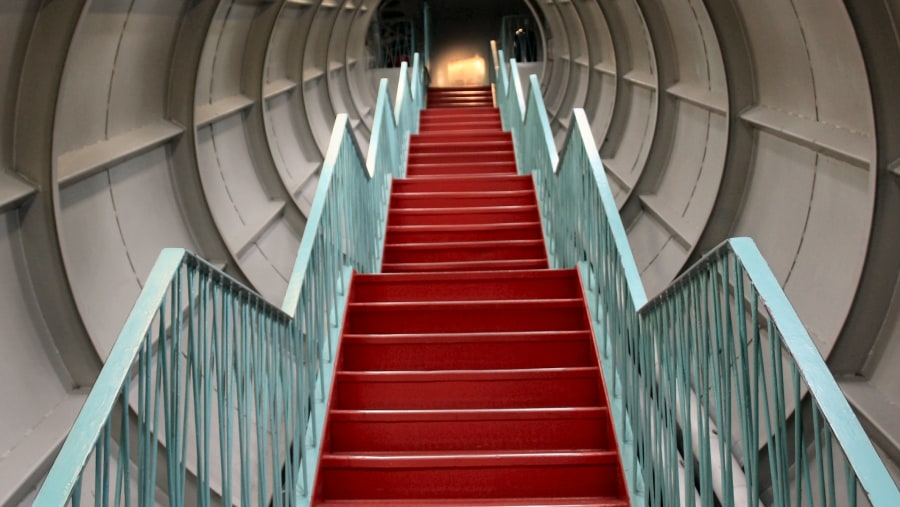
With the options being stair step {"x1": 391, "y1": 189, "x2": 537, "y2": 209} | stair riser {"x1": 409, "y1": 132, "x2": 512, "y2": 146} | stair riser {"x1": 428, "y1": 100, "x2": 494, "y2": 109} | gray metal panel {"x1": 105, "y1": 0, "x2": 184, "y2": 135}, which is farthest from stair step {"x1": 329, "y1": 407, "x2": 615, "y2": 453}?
stair riser {"x1": 428, "y1": 100, "x2": 494, "y2": 109}

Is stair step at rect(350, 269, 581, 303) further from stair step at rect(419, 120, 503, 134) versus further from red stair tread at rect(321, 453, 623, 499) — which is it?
stair step at rect(419, 120, 503, 134)

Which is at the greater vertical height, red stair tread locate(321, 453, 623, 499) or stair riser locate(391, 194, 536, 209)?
stair riser locate(391, 194, 536, 209)

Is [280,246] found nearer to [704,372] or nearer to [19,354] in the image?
[19,354]

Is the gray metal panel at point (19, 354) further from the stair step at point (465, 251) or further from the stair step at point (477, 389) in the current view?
the stair step at point (465, 251)

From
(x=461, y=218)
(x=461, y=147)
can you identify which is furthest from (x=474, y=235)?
Result: (x=461, y=147)

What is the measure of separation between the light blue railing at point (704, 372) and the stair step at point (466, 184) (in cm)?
178

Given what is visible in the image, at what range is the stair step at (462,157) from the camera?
993cm

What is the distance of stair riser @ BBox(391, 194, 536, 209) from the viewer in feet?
24.8

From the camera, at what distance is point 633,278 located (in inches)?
143

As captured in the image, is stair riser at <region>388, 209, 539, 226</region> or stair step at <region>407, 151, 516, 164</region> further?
stair step at <region>407, 151, 516, 164</region>

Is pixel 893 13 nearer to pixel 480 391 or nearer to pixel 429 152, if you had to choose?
pixel 480 391

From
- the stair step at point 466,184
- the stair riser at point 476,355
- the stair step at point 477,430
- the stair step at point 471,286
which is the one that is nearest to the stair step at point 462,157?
the stair step at point 466,184

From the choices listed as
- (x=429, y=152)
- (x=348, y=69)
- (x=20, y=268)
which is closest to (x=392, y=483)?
(x=20, y=268)

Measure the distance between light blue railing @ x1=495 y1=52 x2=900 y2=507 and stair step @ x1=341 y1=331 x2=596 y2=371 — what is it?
0.19 meters
